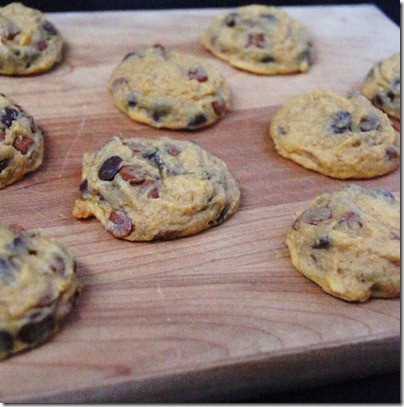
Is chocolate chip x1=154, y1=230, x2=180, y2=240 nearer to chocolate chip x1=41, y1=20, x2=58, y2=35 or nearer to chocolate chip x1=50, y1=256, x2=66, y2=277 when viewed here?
chocolate chip x1=50, y1=256, x2=66, y2=277

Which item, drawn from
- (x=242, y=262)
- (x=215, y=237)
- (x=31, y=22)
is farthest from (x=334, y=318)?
(x=31, y=22)

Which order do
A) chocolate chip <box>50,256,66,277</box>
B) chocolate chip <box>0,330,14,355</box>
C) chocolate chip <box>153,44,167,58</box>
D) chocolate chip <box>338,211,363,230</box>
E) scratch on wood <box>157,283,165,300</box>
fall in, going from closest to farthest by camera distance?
chocolate chip <box>0,330,14,355</box> < chocolate chip <box>50,256,66,277</box> < scratch on wood <box>157,283,165,300</box> < chocolate chip <box>338,211,363,230</box> < chocolate chip <box>153,44,167,58</box>

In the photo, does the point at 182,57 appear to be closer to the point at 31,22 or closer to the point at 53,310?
the point at 31,22

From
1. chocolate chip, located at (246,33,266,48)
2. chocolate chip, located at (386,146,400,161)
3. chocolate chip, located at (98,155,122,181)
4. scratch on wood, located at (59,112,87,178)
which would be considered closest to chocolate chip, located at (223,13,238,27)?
chocolate chip, located at (246,33,266,48)

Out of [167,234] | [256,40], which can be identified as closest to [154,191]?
[167,234]

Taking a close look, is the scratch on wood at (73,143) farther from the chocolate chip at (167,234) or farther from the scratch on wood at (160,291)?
the scratch on wood at (160,291)

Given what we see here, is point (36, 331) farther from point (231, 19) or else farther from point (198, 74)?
point (231, 19)
